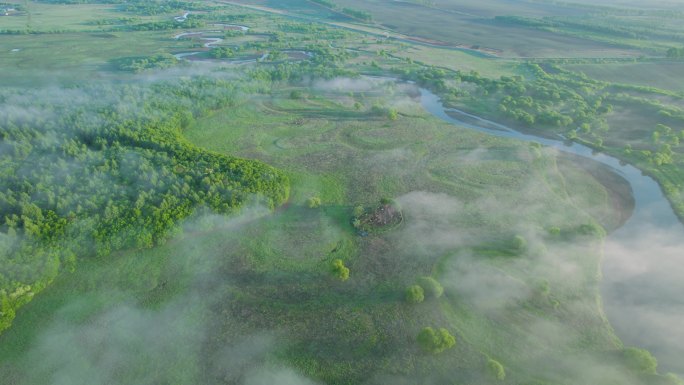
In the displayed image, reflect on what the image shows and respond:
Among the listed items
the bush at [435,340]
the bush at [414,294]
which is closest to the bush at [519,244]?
the bush at [414,294]

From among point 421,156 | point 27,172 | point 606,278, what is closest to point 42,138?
point 27,172

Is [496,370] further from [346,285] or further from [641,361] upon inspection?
[346,285]

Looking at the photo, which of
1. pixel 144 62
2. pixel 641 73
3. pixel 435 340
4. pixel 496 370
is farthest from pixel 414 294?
pixel 641 73

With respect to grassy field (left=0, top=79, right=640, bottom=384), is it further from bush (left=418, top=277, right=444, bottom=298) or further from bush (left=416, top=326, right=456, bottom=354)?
bush (left=418, top=277, right=444, bottom=298)

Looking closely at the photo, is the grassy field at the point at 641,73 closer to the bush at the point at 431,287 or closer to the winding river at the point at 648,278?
the winding river at the point at 648,278

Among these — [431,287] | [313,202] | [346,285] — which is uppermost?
[313,202]
